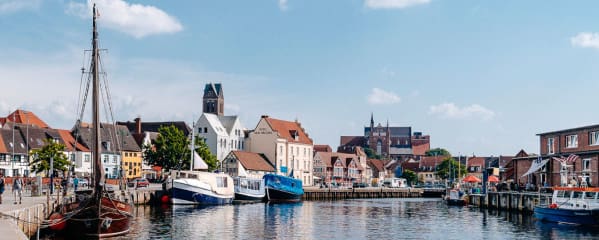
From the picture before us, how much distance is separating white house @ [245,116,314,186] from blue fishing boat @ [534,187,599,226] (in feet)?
229

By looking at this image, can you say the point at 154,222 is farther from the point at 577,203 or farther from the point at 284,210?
the point at 577,203

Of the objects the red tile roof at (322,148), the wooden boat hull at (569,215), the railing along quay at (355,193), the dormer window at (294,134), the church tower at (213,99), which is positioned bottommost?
the railing along quay at (355,193)

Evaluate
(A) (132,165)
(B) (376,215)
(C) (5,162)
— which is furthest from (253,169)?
(B) (376,215)

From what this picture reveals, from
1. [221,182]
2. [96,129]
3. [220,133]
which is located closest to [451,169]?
[220,133]

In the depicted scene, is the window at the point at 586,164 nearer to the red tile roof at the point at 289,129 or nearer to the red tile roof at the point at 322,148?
the red tile roof at the point at 289,129

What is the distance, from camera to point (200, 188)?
2859 inches

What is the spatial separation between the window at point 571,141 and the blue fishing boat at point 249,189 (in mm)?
35985

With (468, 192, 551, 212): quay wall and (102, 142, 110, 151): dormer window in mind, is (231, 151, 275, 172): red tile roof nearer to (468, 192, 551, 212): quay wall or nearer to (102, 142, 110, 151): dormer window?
(102, 142, 110, 151): dormer window

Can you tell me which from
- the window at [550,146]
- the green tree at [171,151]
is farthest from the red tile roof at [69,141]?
the window at [550,146]

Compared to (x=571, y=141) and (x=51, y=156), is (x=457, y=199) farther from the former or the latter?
(x=51, y=156)

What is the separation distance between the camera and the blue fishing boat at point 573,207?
5300 cm

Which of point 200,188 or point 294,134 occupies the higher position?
point 294,134

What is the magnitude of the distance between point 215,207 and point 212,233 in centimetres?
2529

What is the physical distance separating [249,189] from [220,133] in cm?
4495
